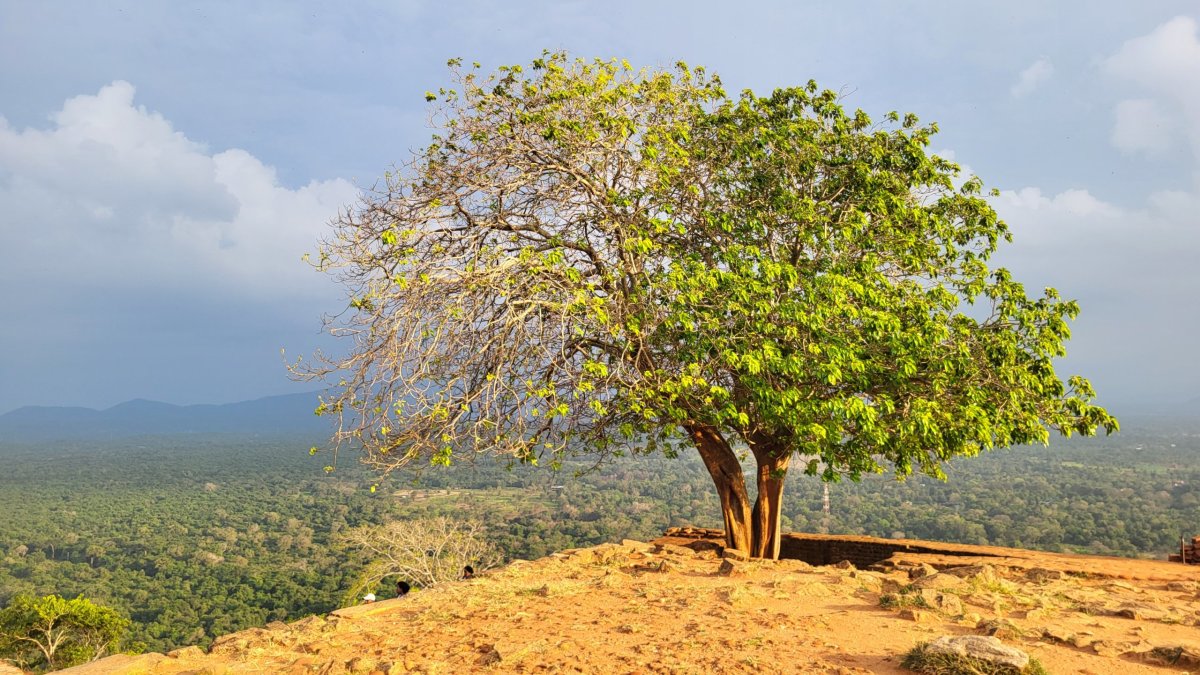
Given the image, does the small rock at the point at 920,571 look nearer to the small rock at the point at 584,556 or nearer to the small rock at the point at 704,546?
the small rock at the point at 704,546

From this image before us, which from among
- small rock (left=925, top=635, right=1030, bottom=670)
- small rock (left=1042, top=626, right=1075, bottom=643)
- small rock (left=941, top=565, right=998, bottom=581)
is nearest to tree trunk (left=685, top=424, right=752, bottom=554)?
small rock (left=941, top=565, right=998, bottom=581)

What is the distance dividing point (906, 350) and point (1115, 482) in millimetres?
99064

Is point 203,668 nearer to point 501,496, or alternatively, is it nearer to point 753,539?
point 753,539

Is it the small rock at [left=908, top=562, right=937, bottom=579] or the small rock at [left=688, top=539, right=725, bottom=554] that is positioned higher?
the small rock at [left=908, top=562, right=937, bottom=579]

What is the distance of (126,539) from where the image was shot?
2985 inches

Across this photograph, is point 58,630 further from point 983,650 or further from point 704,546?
point 983,650

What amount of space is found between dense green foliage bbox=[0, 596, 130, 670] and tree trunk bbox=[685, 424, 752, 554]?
25.2 metres

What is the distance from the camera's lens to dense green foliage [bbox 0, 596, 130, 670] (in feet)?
87.9

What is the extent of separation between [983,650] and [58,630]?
33246 mm

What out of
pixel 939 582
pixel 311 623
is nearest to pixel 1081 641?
pixel 939 582

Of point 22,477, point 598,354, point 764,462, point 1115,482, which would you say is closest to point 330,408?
point 598,354

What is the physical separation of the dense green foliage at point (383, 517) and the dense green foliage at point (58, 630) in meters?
8.78

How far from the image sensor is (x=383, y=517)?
250 feet

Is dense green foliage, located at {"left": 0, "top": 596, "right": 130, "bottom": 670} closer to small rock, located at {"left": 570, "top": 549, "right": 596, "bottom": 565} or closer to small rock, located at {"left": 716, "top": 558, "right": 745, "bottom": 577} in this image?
small rock, located at {"left": 570, "top": 549, "right": 596, "bottom": 565}
